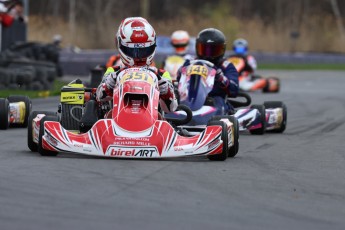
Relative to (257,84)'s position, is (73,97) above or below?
above

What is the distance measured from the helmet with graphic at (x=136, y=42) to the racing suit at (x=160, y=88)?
0.11 meters

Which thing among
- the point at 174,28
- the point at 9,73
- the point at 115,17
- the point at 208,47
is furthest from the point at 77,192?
the point at 115,17

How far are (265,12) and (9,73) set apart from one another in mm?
52950

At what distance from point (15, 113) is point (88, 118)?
9.02 feet

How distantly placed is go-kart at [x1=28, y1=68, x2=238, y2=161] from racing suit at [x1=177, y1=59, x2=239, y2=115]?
2.83m

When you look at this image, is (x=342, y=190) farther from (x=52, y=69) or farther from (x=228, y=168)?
(x=52, y=69)

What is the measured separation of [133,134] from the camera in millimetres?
8789

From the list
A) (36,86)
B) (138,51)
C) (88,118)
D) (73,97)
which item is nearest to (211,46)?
(73,97)

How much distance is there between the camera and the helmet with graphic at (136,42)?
9.56m

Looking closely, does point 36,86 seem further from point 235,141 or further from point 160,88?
point 235,141

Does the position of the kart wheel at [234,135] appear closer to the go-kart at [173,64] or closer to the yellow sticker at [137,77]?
the yellow sticker at [137,77]

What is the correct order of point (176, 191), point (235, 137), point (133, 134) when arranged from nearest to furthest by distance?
point (176, 191) < point (133, 134) < point (235, 137)

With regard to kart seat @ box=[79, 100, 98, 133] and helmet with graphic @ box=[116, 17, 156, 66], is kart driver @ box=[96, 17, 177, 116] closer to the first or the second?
helmet with graphic @ box=[116, 17, 156, 66]

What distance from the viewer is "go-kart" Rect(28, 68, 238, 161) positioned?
8.72 m
